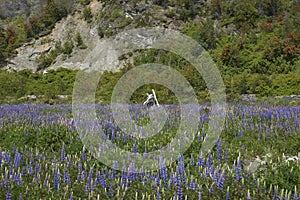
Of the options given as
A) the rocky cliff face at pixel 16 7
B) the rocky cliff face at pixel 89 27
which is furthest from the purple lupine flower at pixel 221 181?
the rocky cliff face at pixel 16 7

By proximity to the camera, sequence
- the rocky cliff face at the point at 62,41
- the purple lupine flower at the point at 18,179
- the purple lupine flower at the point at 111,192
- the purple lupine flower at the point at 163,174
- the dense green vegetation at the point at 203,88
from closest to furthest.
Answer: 1. the purple lupine flower at the point at 111,192
2. the purple lupine flower at the point at 18,179
3. the purple lupine flower at the point at 163,174
4. the dense green vegetation at the point at 203,88
5. the rocky cliff face at the point at 62,41

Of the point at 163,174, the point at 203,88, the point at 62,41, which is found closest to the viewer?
the point at 163,174

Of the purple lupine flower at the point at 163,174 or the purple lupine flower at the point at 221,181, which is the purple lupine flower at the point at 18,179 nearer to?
the purple lupine flower at the point at 163,174

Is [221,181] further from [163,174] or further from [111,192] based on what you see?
[111,192]

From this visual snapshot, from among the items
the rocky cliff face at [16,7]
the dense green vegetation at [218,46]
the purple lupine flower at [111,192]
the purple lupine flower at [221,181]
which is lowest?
the purple lupine flower at [111,192]

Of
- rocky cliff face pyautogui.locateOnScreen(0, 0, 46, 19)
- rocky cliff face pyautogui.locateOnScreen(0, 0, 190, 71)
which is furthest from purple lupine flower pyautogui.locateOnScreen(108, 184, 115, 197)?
rocky cliff face pyautogui.locateOnScreen(0, 0, 46, 19)

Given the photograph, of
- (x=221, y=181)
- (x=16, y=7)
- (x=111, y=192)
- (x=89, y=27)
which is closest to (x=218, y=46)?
(x=89, y=27)

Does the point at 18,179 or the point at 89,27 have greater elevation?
the point at 89,27

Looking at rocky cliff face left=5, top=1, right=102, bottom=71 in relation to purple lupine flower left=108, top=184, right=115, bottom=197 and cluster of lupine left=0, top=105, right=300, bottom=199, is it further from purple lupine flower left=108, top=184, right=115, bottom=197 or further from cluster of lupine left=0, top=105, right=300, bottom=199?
purple lupine flower left=108, top=184, right=115, bottom=197

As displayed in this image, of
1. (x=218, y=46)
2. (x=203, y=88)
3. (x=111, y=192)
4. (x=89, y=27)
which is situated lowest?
(x=111, y=192)

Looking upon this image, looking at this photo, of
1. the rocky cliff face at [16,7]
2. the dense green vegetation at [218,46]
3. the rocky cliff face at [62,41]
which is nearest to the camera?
the dense green vegetation at [218,46]

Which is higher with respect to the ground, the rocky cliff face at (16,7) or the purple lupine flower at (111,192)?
the rocky cliff face at (16,7)

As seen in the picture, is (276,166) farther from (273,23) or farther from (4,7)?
(4,7)

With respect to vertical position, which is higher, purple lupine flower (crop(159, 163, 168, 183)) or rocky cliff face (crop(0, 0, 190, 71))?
rocky cliff face (crop(0, 0, 190, 71))
